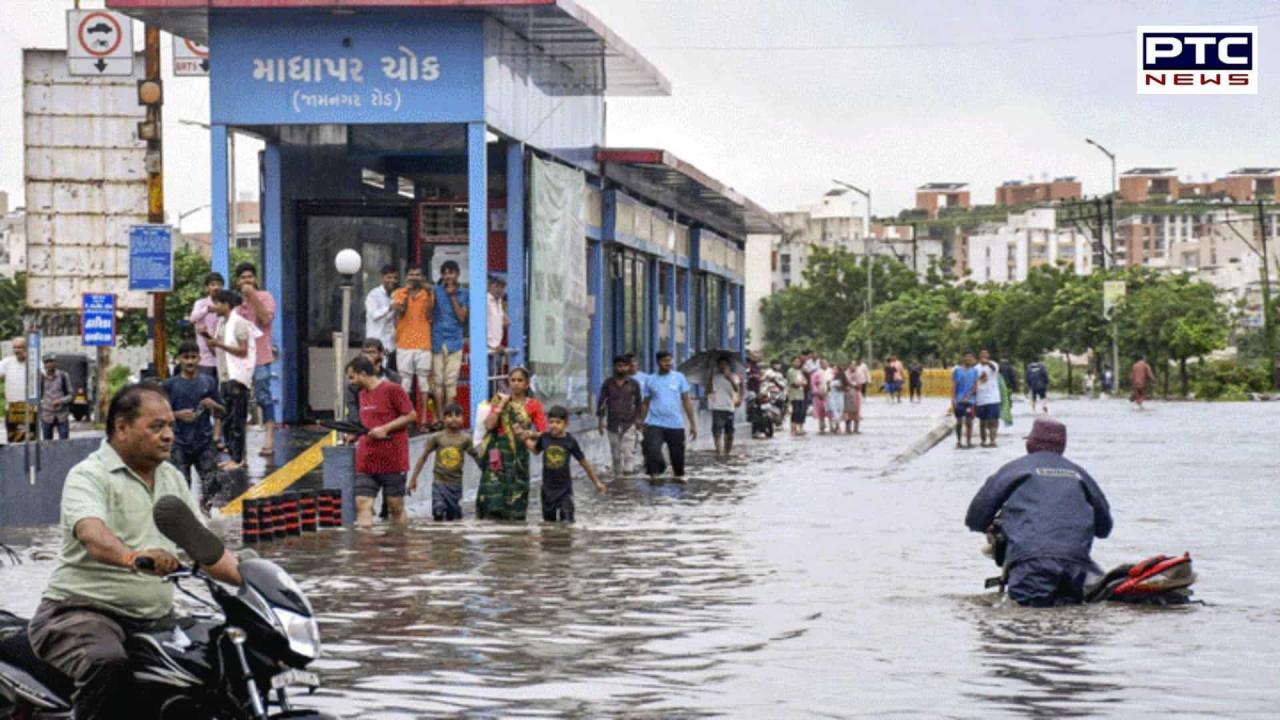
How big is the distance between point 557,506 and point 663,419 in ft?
30.5

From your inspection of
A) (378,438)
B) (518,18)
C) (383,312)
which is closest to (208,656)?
(378,438)

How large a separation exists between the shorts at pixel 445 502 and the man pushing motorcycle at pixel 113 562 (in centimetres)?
1357

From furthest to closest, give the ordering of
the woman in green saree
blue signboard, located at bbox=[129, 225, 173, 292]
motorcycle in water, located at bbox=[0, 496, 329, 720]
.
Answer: blue signboard, located at bbox=[129, 225, 173, 292], the woman in green saree, motorcycle in water, located at bbox=[0, 496, 329, 720]

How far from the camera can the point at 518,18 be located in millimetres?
28375

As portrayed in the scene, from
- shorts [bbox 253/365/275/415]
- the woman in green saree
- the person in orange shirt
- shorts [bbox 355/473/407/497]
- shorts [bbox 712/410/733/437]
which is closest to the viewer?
shorts [bbox 355/473/407/497]

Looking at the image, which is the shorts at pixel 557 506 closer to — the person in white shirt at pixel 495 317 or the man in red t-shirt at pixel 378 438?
the man in red t-shirt at pixel 378 438

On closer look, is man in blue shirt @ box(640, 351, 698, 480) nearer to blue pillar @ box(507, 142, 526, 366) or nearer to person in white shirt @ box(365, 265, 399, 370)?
blue pillar @ box(507, 142, 526, 366)

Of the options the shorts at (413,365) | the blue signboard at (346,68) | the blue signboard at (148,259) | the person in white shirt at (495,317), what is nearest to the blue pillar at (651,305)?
the person in white shirt at (495,317)

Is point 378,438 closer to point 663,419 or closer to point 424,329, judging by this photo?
point 424,329

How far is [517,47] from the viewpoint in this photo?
29.7 meters

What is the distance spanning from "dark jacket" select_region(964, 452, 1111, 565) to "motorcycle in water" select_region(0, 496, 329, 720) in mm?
7585

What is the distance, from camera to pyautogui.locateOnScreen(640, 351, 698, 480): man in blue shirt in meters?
31.4

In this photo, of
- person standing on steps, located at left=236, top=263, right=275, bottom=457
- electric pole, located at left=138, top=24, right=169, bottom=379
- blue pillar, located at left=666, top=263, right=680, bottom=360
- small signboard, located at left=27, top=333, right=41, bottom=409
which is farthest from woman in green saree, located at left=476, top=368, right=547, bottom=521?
blue pillar, located at left=666, top=263, right=680, bottom=360

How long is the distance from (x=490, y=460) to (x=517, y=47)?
9.09m
